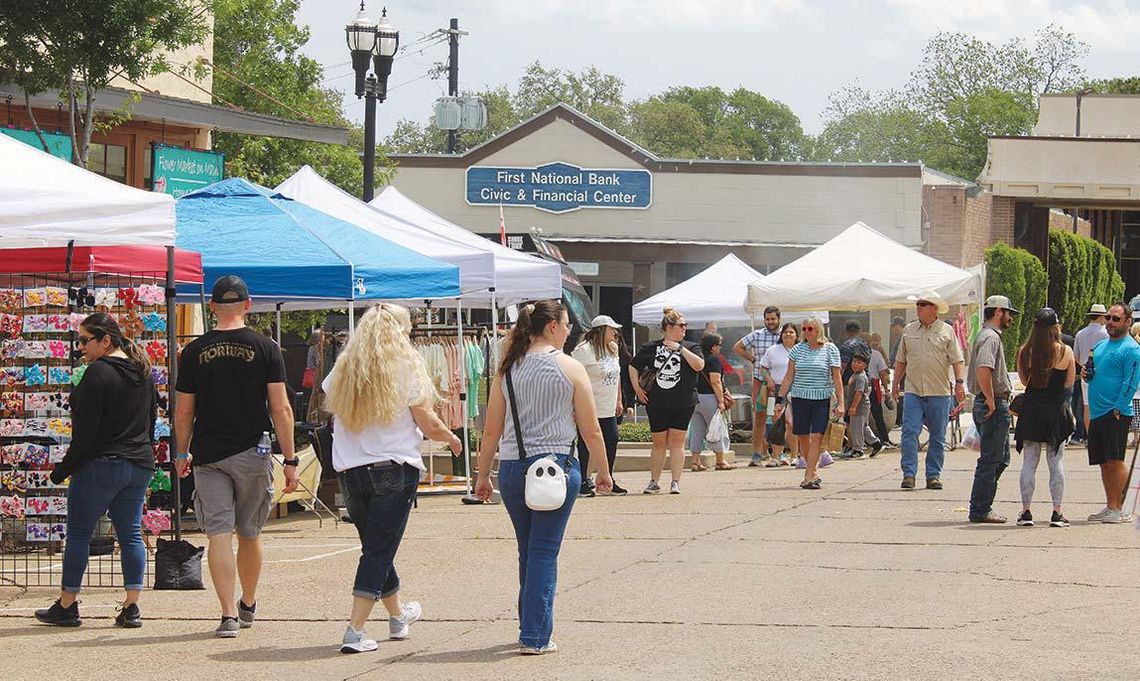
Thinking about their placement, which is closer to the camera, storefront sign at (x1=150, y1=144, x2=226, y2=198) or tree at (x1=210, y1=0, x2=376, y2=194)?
storefront sign at (x1=150, y1=144, x2=226, y2=198)

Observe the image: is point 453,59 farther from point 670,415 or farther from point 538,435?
point 538,435

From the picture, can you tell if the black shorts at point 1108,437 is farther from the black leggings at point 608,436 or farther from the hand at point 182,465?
the hand at point 182,465

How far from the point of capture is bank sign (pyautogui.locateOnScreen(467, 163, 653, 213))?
37188 mm

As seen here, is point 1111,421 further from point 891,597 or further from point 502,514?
point 502,514

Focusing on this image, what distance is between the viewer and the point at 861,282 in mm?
21719

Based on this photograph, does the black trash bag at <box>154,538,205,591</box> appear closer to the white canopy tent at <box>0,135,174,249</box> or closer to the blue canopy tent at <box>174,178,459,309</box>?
the white canopy tent at <box>0,135,174,249</box>

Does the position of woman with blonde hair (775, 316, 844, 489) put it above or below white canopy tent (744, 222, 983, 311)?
below

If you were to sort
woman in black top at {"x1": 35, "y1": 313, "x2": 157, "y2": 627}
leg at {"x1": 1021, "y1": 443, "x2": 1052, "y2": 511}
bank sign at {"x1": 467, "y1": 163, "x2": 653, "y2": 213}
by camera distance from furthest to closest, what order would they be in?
bank sign at {"x1": 467, "y1": 163, "x2": 653, "y2": 213}
leg at {"x1": 1021, "y1": 443, "x2": 1052, "y2": 511}
woman in black top at {"x1": 35, "y1": 313, "x2": 157, "y2": 627}

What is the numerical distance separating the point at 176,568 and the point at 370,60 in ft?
35.1

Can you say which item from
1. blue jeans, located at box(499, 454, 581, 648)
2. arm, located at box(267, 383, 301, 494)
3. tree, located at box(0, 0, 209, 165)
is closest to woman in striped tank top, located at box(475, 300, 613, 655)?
blue jeans, located at box(499, 454, 581, 648)

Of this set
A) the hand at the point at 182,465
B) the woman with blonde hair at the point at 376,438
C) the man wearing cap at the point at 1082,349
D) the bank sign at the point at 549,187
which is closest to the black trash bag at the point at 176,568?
the hand at the point at 182,465

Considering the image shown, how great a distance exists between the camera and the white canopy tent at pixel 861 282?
21562 mm

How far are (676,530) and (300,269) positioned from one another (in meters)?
3.79

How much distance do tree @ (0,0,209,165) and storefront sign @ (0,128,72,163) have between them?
0.57 m
